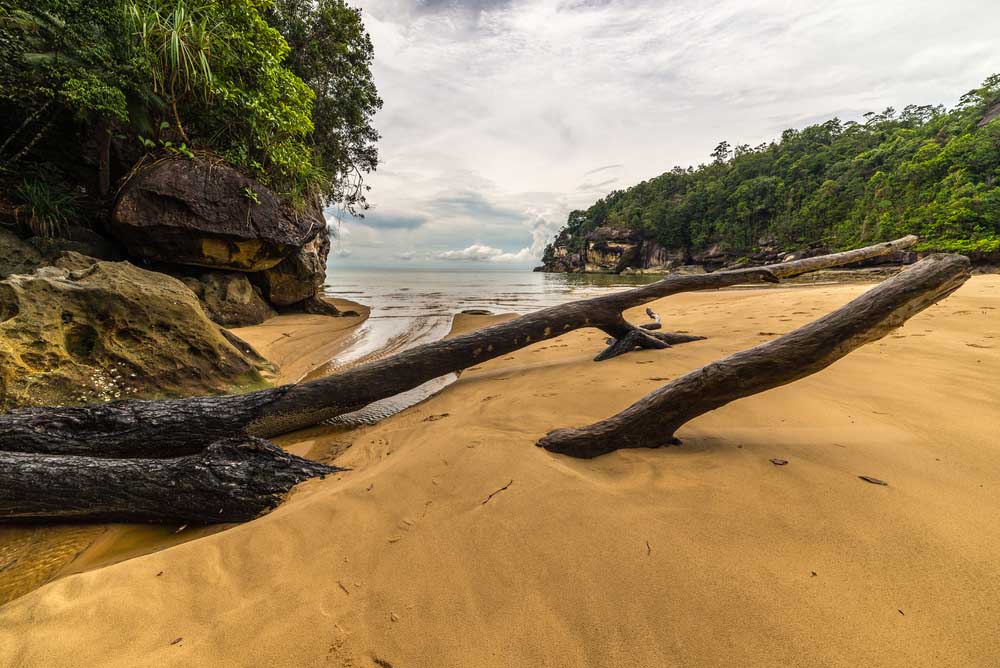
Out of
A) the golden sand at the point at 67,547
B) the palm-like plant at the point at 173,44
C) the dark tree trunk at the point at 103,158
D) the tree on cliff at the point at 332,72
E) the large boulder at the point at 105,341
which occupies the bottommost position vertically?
the golden sand at the point at 67,547

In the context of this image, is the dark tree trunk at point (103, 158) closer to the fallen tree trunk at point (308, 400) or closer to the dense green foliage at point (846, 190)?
the fallen tree trunk at point (308, 400)

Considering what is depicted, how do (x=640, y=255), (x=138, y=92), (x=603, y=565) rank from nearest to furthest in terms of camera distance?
(x=603, y=565) < (x=138, y=92) < (x=640, y=255)

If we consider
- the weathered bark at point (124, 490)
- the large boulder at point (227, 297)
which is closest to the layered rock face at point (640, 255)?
the large boulder at point (227, 297)

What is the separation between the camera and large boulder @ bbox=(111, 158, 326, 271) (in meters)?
7.08

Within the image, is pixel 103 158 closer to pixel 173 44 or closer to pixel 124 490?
pixel 173 44

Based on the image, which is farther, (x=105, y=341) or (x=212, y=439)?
(x=105, y=341)

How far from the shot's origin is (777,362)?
6.64 ft

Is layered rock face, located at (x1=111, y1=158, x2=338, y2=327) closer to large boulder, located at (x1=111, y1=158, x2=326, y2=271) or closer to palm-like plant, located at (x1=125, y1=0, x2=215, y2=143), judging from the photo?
large boulder, located at (x1=111, y1=158, x2=326, y2=271)

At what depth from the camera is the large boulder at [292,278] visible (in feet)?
32.2

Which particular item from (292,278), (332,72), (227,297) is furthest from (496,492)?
(332,72)

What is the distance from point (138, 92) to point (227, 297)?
165 inches

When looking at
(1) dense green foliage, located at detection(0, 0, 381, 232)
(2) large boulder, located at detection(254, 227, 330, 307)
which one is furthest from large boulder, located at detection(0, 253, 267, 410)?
(2) large boulder, located at detection(254, 227, 330, 307)

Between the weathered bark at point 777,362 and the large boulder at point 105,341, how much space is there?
451 cm

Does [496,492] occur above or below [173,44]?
below
